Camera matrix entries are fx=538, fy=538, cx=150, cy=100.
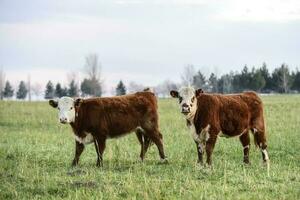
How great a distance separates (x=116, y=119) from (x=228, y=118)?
2922 millimetres

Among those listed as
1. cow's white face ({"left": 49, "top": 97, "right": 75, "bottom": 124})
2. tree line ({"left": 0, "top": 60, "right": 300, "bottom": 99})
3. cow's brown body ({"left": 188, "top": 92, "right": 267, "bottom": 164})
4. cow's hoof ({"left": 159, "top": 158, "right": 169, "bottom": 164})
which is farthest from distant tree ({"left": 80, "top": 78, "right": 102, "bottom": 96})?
cow's brown body ({"left": 188, "top": 92, "right": 267, "bottom": 164})

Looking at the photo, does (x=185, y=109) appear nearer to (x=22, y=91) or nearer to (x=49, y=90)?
(x=49, y=90)

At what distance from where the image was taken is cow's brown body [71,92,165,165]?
44.9ft

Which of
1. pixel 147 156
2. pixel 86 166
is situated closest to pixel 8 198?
pixel 86 166

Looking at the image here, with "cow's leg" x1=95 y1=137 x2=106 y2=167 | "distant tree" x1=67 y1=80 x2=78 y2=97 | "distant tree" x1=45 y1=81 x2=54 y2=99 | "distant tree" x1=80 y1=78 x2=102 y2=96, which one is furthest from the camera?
"distant tree" x1=45 y1=81 x2=54 y2=99

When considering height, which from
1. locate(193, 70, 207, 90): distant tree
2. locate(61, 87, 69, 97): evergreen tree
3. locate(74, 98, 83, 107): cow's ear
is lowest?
locate(74, 98, 83, 107): cow's ear

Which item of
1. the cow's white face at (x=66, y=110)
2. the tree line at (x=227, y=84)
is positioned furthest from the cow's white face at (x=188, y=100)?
the tree line at (x=227, y=84)

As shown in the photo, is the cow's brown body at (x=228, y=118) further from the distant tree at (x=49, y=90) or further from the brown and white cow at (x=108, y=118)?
the distant tree at (x=49, y=90)

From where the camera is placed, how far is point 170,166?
12.8 m

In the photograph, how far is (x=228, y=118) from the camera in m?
13.3

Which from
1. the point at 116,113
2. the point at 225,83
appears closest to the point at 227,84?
the point at 225,83

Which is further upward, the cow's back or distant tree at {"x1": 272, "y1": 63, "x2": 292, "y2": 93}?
distant tree at {"x1": 272, "y1": 63, "x2": 292, "y2": 93}

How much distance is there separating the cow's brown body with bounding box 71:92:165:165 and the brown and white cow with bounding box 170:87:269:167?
1.72 metres

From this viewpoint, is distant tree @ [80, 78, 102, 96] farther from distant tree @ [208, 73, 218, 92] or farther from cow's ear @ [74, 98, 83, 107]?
cow's ear @ [74, 98, 83, 107]
